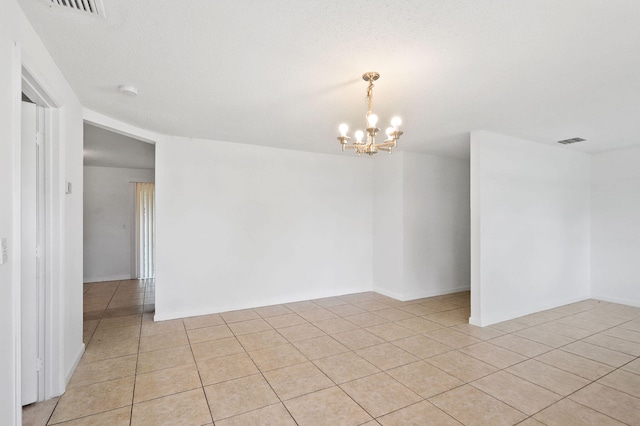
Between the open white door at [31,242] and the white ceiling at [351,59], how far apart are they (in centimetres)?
55

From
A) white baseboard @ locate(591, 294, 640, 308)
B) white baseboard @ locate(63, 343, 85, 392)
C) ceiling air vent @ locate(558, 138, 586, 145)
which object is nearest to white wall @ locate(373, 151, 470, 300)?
ceiling air vent @ locate(558, 138, 586, 145)

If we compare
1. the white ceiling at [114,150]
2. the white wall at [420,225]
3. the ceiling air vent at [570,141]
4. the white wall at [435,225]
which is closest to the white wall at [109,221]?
the white ceiling at [114,150]

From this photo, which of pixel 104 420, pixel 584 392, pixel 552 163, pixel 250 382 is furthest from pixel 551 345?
pixel 104 420

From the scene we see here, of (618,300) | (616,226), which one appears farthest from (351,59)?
(618,300)

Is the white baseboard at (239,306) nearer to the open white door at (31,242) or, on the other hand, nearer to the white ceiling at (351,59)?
the open white door at (31,242)

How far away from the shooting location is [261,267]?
490cm

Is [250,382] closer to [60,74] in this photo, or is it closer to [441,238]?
[60,74]

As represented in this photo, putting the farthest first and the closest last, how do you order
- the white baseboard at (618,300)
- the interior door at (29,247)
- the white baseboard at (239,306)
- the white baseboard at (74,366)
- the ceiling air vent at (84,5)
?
the white baseboard at (618,300) → the white baseboard at (239,306) → the white baseboard at (74,366) → the interior door at (29,247) → the ceiling air vent at (84,5)

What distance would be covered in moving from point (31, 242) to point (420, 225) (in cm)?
491

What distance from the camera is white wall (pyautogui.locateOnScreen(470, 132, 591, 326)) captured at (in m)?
4.10

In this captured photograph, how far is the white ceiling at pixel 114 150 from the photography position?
463 centimetres

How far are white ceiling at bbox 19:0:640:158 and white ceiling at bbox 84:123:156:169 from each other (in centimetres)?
131

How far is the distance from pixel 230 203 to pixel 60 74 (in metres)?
2.53

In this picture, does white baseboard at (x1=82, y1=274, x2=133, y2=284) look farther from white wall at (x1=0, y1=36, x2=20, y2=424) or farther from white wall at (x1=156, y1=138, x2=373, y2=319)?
white wall at (x1=0, y1=36, x2=20, y2=424)
